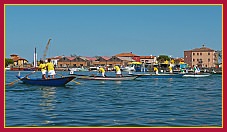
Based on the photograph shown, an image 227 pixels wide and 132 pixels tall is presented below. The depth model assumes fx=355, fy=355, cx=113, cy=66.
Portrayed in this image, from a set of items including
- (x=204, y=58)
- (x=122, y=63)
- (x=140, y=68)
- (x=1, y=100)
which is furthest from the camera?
(x=122, y=63)

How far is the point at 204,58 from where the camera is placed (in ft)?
406

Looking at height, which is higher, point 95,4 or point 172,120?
point 95,4

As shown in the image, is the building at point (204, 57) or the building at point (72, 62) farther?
the building at point (72, 62)

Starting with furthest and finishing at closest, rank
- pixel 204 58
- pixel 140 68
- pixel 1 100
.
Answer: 1. pixel 204 58
2. pixel 140 68
3. pixel 1 100

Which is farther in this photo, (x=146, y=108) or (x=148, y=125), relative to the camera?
(x=146, y=108)

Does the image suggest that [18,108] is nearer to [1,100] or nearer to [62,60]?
[1,100]

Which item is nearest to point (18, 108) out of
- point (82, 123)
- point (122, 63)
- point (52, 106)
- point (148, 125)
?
point (52, 106)

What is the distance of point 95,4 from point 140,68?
86948mm

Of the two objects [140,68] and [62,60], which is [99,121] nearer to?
[140,68]

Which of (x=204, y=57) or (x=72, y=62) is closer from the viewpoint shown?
(x=204, y=57)

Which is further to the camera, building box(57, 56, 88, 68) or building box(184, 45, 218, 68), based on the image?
building box(57, 56, 88, 68)

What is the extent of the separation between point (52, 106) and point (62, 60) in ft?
431

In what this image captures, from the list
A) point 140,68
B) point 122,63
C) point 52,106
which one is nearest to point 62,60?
point 122,63

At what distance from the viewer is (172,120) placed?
1166 cm
